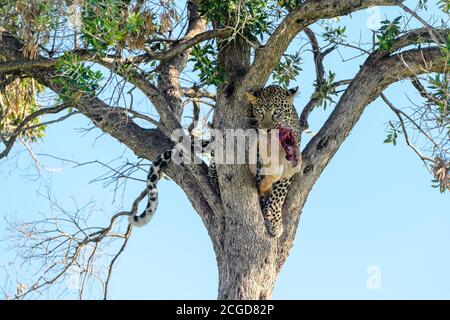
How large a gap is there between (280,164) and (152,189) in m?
1.18

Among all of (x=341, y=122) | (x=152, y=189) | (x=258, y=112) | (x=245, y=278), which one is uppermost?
(x=258, y=112)

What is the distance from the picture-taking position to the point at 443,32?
21.9ft

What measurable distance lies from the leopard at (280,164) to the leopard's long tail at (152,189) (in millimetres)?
814

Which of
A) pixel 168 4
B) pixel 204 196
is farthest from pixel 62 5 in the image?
pixel 204 196

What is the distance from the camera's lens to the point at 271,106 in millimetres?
7531

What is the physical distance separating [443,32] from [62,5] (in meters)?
3.12

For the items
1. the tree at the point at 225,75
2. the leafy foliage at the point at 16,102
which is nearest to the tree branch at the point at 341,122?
the tree at the point at 225,75

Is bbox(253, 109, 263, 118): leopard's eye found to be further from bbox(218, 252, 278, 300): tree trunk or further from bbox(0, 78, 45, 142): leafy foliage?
bbox(0, 78, 45, 142): leafy foliage

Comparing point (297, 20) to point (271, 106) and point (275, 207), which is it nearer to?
point (271, 106)

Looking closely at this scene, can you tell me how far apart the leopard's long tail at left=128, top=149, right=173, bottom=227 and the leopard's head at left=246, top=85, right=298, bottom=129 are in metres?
0.85

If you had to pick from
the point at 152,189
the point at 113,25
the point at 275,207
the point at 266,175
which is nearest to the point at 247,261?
the point at 275,207

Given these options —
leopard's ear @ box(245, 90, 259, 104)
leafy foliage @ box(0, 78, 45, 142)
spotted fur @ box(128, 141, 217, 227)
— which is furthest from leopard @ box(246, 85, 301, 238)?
leafy foliage @ box(0, 78, 45, 142)

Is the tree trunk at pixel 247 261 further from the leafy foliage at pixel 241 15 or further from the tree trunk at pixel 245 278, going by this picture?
the leafy foliage at pixel 241 15

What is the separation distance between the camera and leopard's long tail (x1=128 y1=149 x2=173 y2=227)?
7.37 meters
